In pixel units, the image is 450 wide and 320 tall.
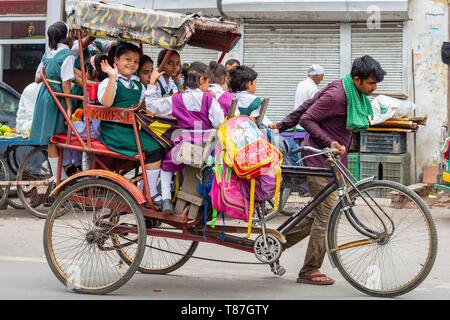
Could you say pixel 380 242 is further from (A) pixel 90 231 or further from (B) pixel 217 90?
(A) pixel 90 231

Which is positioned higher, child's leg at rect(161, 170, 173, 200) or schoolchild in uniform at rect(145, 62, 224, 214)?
schoolchild in uniform at rect(145, 62, 224, 214)

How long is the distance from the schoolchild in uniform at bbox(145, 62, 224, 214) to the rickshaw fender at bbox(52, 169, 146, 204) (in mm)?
212

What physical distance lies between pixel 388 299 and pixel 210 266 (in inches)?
75.3

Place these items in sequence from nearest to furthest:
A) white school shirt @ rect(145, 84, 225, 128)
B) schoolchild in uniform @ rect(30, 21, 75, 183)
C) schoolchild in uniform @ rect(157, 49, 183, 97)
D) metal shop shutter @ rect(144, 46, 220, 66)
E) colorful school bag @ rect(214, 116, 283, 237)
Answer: colorful school bag @ rect(214, 116, 283, 237), white school shirt @ rect(145, 84, 225, 128), schoolchild in uniform @ rect(157, 49, 183, 97), schoolchild in uniform @ rect(30, 21, 75, 183), metal shop shutter @ rect(144, 46, 220, 66)

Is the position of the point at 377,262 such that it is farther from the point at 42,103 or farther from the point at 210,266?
the point at 42,103

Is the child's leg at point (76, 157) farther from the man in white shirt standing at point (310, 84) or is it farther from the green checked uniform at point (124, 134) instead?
the man in white shirt standing at point (310, 84)

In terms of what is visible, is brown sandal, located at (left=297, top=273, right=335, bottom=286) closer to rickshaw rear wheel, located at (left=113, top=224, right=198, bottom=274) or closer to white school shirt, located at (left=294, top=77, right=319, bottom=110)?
rickshaw rear wheel, located at (left=113, top=224, right=198, bottom=274)

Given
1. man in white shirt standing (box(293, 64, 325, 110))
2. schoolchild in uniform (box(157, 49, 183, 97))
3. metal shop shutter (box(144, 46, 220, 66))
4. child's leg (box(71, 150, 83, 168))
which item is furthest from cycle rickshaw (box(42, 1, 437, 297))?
metal shop shutter (box(144, 46, 220, 66))

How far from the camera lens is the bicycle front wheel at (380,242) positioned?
595 cm

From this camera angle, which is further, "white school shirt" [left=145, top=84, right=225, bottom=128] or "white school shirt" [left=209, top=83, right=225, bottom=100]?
"white school shirt" [left=209, top=83, right=225, bottom=100]

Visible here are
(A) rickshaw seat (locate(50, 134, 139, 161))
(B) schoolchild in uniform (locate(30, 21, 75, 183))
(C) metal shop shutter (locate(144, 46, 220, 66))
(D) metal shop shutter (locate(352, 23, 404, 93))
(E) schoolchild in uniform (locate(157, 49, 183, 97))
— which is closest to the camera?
(A) rickshaw seat (locate(50, 134, 139, 161))

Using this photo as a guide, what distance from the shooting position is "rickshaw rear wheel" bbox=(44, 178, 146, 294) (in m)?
6.13

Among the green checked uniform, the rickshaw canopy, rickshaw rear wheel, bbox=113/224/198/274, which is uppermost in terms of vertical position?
the rickshaw canopy
